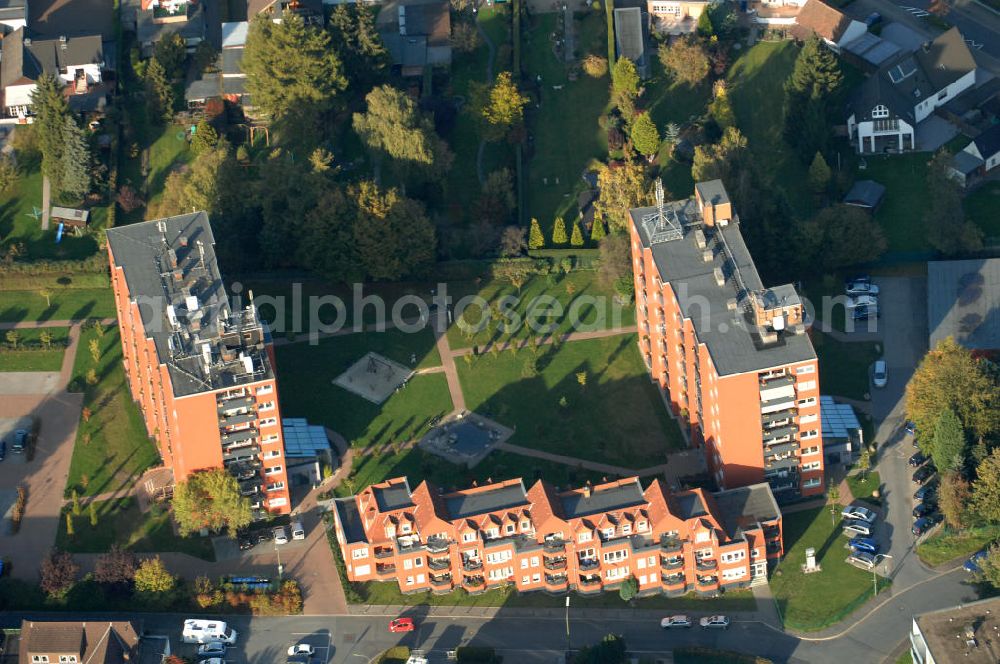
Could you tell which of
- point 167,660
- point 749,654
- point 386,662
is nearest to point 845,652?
point 749,654

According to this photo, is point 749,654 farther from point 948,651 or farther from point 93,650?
point 93,650

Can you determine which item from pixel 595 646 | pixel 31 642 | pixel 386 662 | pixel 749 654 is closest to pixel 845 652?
pixel 749 654

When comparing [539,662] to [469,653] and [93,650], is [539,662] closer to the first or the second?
[469,653]

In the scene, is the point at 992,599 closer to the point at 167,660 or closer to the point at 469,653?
the point at 469,653

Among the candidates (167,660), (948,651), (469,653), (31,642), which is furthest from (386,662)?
(948,651)
